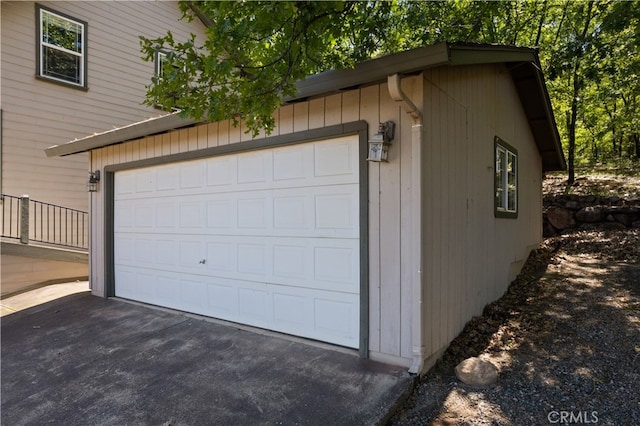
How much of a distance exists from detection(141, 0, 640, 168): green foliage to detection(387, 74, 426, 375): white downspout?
2.87 feet

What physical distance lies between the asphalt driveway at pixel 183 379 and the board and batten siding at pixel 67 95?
4.18 m

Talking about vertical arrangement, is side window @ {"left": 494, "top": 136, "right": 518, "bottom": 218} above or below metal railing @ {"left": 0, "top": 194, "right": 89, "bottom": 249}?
above

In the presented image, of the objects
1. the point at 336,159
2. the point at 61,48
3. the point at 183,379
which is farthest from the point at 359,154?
the point at 61,48

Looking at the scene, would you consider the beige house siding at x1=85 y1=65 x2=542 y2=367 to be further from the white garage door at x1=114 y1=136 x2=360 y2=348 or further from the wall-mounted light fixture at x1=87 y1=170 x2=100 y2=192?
the wall-mounted light fixture at x1=87 y1=170 x2=100 y2=192

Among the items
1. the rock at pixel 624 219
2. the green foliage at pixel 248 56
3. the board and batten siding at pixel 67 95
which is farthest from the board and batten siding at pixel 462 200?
the board and batten siding at pixel 67 95

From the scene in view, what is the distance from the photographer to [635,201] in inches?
336

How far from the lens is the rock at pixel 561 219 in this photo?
9083 mm

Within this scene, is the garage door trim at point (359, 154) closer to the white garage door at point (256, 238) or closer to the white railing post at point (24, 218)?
the white garage door at point (256, 238)

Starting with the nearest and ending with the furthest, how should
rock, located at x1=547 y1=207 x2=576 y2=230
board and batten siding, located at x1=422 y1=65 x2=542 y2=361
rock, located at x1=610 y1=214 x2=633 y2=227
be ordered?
board and batten siding, located at x1=422 y1=65 x2=542 y2=361, rock, located at x1=610 y1=214 x2=633 y2=227, rock, located at x1=547 y1=207 x2=576 y2=230

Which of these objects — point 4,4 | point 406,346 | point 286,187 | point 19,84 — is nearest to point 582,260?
point 406,346

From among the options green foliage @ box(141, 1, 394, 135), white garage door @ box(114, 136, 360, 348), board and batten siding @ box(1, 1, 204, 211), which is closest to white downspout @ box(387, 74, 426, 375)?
white garage door @ box(114, 136, 360, 348)

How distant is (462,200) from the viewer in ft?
14.0

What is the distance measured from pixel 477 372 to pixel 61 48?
9.82 metres

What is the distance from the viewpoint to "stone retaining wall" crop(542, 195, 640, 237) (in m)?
8.34
